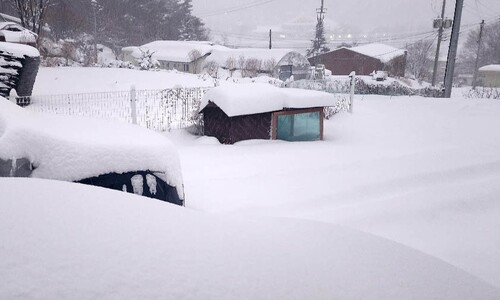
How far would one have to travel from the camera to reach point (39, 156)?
11.6 ft

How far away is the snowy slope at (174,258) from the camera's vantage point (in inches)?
58.4

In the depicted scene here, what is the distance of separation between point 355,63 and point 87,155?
44115mm

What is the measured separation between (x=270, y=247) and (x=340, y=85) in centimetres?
1930

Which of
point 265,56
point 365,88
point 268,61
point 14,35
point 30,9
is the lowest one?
point 365,88

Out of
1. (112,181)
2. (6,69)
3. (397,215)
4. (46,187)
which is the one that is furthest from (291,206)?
(6,69)

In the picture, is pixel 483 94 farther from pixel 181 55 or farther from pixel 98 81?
pixel 181 55

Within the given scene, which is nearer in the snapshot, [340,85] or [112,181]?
[112,181]

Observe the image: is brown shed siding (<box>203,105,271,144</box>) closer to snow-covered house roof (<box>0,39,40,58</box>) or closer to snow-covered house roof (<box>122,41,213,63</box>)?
snow-covered house roof (<box>0,39,40,58</box>)

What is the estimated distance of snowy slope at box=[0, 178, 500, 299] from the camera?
148cm

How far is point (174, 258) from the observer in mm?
1730

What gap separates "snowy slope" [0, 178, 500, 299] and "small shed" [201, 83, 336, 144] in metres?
6.82

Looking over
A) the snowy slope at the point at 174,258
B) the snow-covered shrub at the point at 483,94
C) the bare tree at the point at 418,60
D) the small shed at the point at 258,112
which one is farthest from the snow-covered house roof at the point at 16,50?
the bare tree at the point at 418,60

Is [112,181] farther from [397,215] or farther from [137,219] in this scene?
[397,215]

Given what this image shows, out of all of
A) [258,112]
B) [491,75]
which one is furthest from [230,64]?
[491,75]
